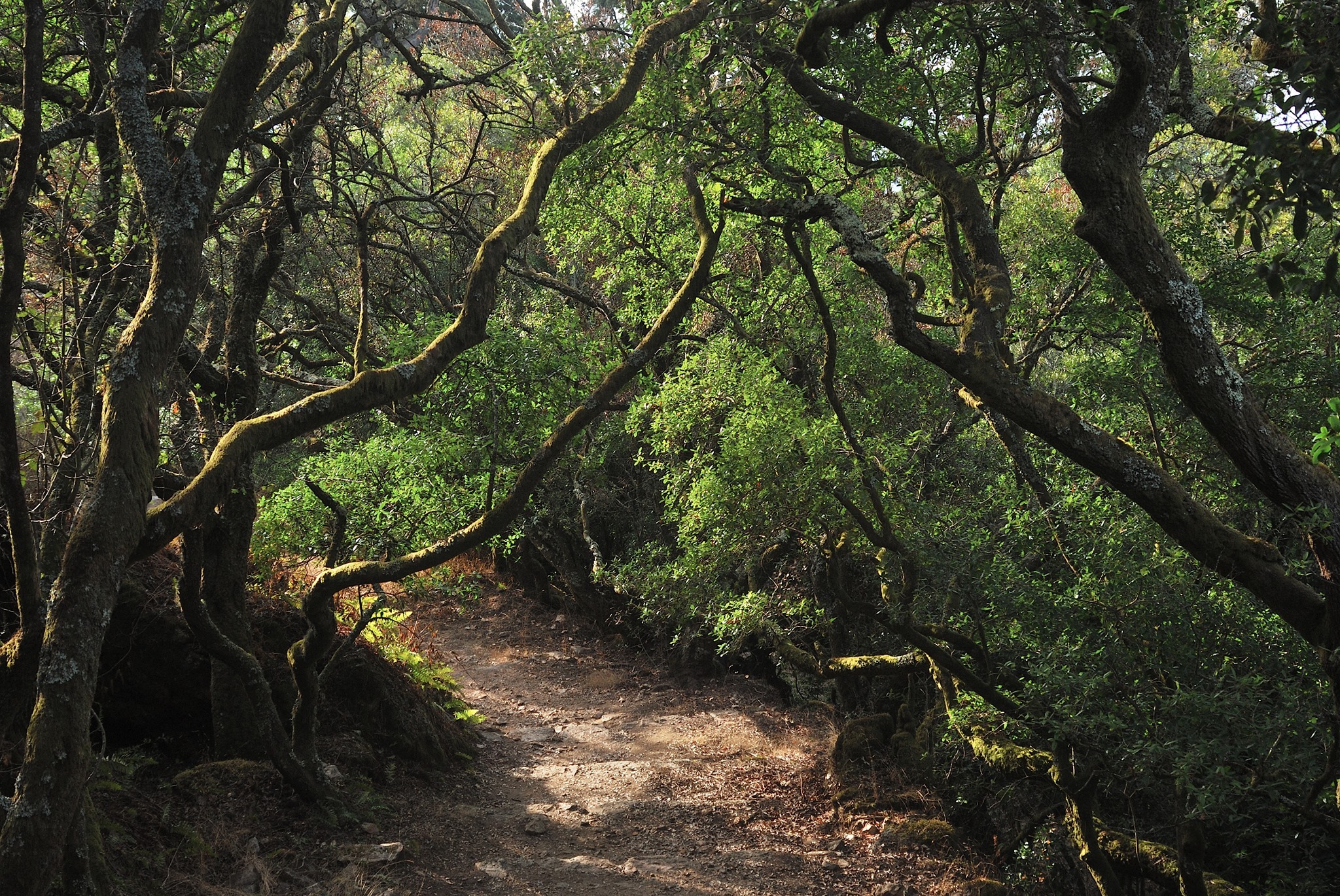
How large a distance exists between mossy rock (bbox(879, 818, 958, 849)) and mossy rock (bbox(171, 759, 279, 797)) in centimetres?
578

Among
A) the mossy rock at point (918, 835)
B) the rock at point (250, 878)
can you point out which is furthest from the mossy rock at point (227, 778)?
the mossy rock at point (918, 835)

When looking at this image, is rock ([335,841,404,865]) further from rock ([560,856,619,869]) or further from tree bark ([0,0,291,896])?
tree bark ([0,0,291,896])

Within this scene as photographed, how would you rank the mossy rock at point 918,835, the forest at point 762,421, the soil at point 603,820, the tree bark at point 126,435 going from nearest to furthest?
the tree bark at point 126,435 → the forest at point 762,421 → the soil at point 603,820 → the mossy rock at point 918,835

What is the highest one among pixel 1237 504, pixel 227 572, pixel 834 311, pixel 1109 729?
pixel 834 311

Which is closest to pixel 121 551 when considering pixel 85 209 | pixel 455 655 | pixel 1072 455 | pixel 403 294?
pixel 85 209

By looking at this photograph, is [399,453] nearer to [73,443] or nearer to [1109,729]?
[73,443]

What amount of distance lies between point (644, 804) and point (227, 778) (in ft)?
14.3

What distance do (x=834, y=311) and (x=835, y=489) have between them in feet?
13.7

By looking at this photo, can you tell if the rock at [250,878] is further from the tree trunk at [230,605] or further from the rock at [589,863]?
the rock at [589,863]

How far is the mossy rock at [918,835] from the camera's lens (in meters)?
8.90

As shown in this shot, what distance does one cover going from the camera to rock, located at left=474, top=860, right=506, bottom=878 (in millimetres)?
7477

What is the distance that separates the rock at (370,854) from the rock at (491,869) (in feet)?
2.24

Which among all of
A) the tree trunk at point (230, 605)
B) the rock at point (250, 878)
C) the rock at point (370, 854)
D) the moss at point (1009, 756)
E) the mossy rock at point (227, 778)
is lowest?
the rock at point (370, 854)

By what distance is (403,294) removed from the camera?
42.2 ft
